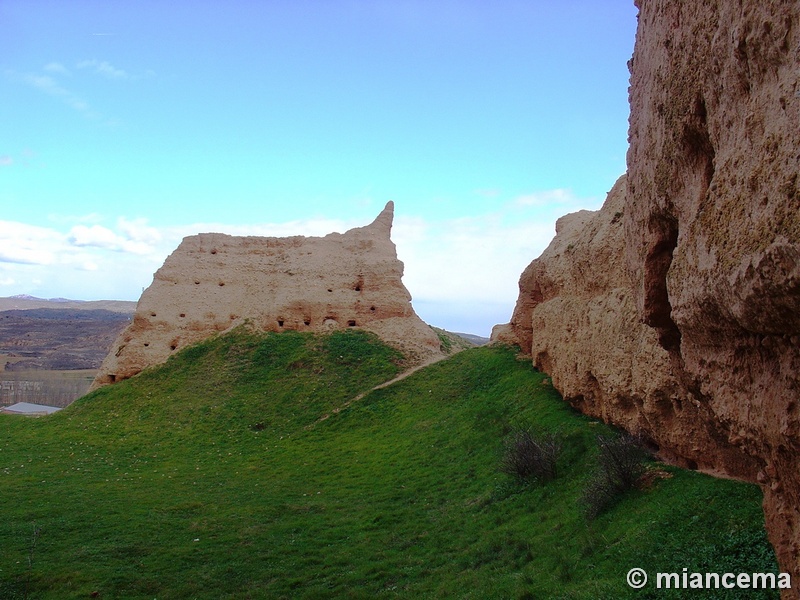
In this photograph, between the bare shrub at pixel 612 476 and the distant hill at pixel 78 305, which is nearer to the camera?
the bare shrub at pixel 612 476

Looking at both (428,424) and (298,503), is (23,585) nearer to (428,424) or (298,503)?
(298,503)

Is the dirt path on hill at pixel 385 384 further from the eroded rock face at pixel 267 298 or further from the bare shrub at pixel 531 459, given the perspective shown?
the bare shrub at pixel 531 459

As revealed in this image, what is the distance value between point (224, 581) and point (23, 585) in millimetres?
2926

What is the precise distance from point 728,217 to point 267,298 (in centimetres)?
2374

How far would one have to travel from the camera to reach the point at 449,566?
31.3ft

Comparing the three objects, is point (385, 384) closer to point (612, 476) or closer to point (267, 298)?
point (267, 298)

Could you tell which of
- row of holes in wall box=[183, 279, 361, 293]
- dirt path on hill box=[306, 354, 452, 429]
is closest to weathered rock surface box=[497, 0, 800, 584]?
dirt path on hill box=[306, 354, 452, 429]

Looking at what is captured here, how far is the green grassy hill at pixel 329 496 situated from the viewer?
8.12m

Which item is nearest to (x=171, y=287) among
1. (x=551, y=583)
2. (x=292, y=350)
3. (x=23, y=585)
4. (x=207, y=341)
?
(x=207, y=341)

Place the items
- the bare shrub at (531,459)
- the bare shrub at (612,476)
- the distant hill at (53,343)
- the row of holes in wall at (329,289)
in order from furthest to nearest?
the distant hill at (53,343) < the row of holes in wall at (329,289) < the bare shrub at (531,459) < the bare shrub at (612,476)

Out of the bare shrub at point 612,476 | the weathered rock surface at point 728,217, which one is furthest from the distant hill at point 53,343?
the weathered rock surface at point 728,217

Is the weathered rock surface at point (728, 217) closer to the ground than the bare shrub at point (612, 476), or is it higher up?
higher up

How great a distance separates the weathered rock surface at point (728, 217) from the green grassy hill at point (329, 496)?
7.18 feet

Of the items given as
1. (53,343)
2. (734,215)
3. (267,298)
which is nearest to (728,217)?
(734,215)
